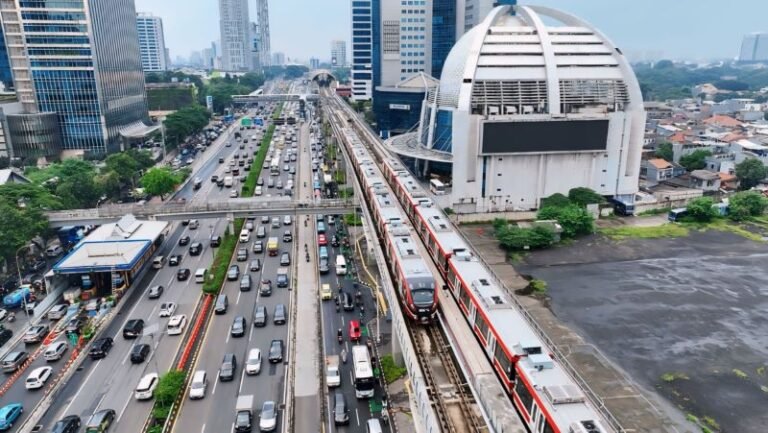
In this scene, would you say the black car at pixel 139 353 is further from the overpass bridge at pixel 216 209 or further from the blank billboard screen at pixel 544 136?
the blank billboard screen at pixel 544 136

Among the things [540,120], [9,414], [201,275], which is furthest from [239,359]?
[540,120]

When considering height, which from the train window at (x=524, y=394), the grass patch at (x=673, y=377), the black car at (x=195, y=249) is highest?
the train window at (x=524, y=394)

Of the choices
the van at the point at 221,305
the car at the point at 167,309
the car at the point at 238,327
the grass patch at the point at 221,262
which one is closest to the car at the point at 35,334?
the car at the point at 167,309

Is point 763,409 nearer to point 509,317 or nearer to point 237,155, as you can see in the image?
point 509,317

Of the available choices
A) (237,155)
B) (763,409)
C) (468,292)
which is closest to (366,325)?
(468,292)

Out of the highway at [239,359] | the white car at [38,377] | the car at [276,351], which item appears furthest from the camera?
the car at [276,351]

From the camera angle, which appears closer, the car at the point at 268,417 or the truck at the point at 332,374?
the car at the point at 268,417

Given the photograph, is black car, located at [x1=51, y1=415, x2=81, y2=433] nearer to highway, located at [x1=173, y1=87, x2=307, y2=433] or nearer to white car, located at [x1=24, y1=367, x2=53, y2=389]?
white car, located at [x1=24, y1=367, x2=53, y2=389]
